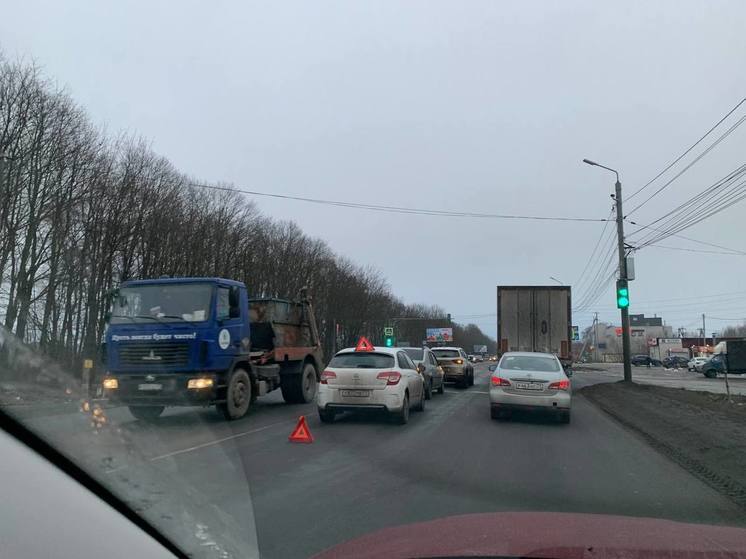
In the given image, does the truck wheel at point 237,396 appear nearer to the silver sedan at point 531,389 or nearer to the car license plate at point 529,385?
the silver sedan at point 531,389

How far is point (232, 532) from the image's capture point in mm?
4434

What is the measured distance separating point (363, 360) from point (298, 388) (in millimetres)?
4459

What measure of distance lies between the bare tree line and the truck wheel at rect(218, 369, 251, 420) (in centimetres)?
331

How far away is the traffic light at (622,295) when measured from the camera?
24844 mm

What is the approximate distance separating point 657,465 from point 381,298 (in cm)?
7508

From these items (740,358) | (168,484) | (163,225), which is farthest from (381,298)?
(168,484)

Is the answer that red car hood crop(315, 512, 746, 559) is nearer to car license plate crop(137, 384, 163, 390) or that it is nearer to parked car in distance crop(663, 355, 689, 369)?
car license plate crop(137, 384, 163, 390)

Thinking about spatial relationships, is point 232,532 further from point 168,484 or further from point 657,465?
point 657,465

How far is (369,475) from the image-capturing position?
756 cm

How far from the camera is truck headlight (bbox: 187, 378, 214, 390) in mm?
11396

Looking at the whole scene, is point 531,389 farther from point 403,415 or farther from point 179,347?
point 179,347

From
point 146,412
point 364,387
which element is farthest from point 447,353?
point 146,412

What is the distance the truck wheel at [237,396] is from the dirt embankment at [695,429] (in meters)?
7.79

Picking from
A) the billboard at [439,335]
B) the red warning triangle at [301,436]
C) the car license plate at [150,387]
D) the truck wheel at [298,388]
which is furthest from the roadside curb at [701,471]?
the billboard at [439,335]
